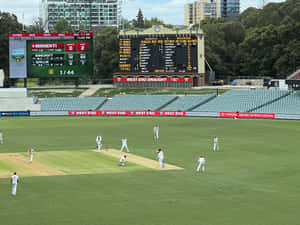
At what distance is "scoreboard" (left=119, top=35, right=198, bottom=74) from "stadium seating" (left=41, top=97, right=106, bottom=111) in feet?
25.8

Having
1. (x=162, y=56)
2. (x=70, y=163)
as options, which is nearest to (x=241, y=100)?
(x=162, y=56)

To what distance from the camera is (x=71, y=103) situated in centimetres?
9356

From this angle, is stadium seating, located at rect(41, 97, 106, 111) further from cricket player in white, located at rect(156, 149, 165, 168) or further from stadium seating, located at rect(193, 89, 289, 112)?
cricket player in white, located at rect(156, 149, 165, 168)

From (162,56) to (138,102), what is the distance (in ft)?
28.0

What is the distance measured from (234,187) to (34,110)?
62578mm

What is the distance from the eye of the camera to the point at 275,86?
91.0 m

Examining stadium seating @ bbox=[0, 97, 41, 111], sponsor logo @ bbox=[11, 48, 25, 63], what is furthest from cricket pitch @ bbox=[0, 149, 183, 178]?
sponsor logo @ bbox=[11, 48, 25, 63]

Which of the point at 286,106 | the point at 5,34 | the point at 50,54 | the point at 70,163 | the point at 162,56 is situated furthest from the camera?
the point at 5,34

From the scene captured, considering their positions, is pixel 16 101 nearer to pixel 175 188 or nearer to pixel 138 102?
pixel 138 102

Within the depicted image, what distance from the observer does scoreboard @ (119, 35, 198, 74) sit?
3637 inches

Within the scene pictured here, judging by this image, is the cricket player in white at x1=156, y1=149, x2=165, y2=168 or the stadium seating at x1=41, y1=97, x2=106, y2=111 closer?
the cricket player in white at x1=156, y1=149, x2=165, y2=168

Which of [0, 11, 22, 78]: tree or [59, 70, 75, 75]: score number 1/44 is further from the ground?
[0, 11, 22, 78]: tree

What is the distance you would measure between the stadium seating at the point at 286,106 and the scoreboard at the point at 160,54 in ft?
55.0

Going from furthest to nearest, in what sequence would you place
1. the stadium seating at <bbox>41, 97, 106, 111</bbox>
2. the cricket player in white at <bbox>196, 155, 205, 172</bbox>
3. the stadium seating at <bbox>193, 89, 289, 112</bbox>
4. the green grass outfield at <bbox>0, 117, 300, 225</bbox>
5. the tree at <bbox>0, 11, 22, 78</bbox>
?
the tree at <bbox>0, 11, 22, 78</bbox> < the stadium seating at <bbox>41, 97, 106, 111</bbox> < the stadium seating at <bbox>193, 89, 289, 112</bbox> < the cricket player in white at <bbox>196, 155, 205, 172</bbox> < the green grass outfield at <bbox>0, 117, 300, 225</bbox>
